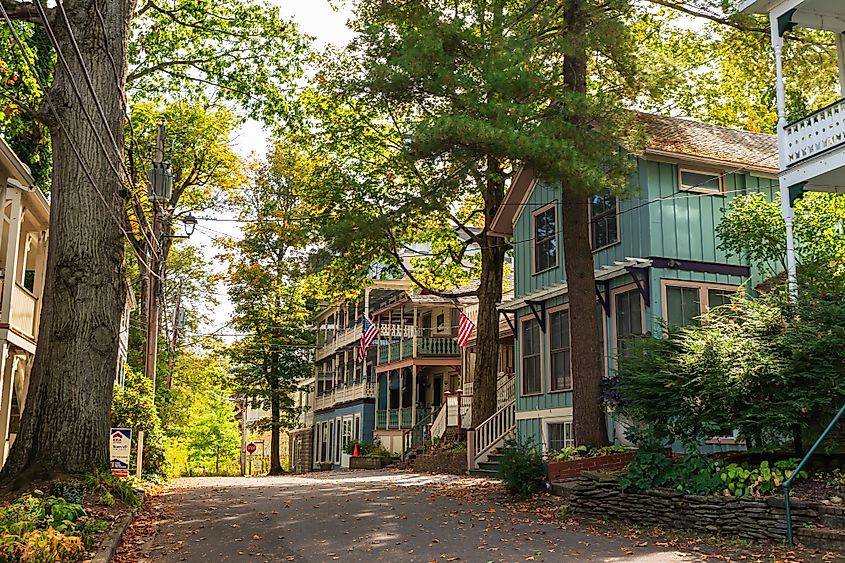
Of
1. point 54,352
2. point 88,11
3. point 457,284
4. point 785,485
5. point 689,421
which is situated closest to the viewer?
point 785,485

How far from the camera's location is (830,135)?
48.8 feet

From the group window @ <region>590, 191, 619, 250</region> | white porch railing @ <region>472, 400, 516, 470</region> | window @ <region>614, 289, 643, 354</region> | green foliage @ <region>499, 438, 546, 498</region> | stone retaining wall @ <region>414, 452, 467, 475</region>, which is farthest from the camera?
stone retaining wall @ <region>414, 452, 467, 475</region>

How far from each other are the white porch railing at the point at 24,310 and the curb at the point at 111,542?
9.10 metres

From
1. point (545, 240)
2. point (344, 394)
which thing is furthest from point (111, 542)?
point (344, 394)

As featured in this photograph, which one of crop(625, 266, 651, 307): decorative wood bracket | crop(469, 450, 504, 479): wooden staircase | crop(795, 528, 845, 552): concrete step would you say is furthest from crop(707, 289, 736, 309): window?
crop(795, 528, 845, 552): concrete step

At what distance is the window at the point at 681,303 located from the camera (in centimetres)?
1831

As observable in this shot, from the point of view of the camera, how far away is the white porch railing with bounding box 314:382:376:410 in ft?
142

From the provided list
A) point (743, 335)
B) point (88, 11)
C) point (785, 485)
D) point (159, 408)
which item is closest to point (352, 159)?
point (159, 408)

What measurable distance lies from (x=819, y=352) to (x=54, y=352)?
10.9m

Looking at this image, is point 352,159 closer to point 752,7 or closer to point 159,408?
point 159,408

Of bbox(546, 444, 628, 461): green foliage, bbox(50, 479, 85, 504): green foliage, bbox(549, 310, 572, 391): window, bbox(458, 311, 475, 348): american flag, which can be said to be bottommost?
bbox(50, 479, 85, 504): green foliage

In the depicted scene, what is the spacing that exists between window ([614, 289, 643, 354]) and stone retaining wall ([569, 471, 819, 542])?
563cm

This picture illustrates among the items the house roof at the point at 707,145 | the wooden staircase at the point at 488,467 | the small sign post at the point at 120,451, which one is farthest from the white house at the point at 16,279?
the wooden staircase at the point at 488,467

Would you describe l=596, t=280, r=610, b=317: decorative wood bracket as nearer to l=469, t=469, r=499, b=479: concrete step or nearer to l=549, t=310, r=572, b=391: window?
l=549, t=310, r=572, b=391: window
